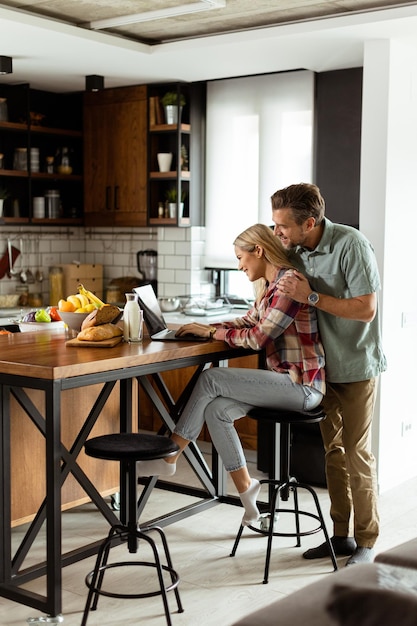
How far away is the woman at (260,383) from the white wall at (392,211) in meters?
1.31

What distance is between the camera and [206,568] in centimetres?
371

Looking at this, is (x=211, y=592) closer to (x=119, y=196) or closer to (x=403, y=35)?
(x=403, y=35)

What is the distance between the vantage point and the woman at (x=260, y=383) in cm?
357

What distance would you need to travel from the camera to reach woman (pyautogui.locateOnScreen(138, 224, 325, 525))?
11.7ft

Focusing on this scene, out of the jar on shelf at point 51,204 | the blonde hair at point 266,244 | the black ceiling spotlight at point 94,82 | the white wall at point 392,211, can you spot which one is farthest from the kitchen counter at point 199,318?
the blonde hair at point 266,244

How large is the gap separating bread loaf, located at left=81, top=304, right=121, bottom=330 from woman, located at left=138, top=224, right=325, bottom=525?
463 mm

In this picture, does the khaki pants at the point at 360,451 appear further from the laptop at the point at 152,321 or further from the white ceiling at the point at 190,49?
the white ceiling at the point at 190,49

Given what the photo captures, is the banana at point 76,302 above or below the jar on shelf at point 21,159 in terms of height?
below

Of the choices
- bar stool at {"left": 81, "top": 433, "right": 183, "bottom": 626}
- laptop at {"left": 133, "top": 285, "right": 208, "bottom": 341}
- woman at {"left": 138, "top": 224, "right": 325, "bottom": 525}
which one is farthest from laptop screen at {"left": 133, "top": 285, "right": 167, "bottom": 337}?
bar stool at {"left": 81, "top": 433, "right": 183, "bottom": 626}

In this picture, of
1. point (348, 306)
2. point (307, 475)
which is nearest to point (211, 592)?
point (348, 306)

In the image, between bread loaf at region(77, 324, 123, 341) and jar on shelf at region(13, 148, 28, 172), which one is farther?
jar on shelf at region(13, 148, 28, 172)

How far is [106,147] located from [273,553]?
3.85 metres

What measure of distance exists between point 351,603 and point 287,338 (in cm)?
249

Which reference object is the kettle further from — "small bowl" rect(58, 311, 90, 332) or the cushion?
the cushion
